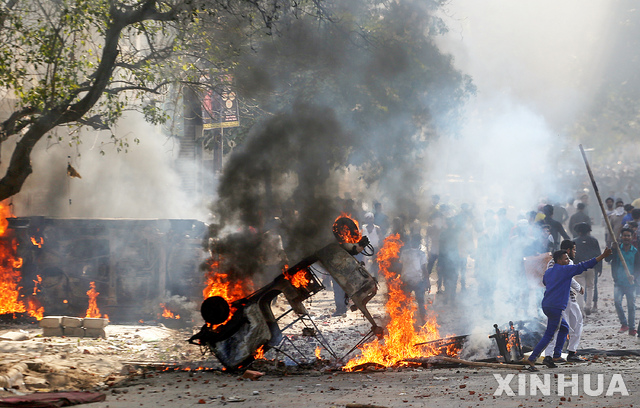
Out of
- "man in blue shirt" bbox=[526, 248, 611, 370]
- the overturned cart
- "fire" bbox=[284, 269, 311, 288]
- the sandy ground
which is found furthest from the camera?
"fire" bbox=[284, 269, 311, 288]

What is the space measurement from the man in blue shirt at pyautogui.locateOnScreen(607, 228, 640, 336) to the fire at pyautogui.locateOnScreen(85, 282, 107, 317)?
9.93m

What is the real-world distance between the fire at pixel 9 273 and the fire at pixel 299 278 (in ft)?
23.5

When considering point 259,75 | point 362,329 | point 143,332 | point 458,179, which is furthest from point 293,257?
point 458,179

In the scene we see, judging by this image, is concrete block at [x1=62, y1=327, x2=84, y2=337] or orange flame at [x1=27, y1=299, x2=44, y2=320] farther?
orange flame at [x1=27, y1=299, x2=44, y2=320]

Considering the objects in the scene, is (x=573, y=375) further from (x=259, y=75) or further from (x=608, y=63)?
(x=608, y=63)

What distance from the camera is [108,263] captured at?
1281cm

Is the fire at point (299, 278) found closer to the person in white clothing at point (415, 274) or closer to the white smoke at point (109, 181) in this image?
the person in white clothing at point (415, 274)

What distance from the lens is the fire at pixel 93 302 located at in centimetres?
1239

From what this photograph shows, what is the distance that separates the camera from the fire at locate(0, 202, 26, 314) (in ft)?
40.7

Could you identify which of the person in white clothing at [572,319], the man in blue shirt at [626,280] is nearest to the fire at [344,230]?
the person in white clothing at [572,319]

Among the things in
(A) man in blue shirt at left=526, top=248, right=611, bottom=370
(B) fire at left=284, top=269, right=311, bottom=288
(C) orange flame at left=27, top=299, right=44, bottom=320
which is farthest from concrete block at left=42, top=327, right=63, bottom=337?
(A) man in blue shirt at left=526, top=248, right=611, bottom=370

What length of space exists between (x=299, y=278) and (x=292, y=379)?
1368mm

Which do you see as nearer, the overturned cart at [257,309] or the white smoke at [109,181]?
Result: the overturned cart at [257,309]

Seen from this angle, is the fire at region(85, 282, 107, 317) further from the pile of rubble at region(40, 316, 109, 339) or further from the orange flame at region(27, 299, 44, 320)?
the pile of rubble at region(40, 316, 109, 339)
